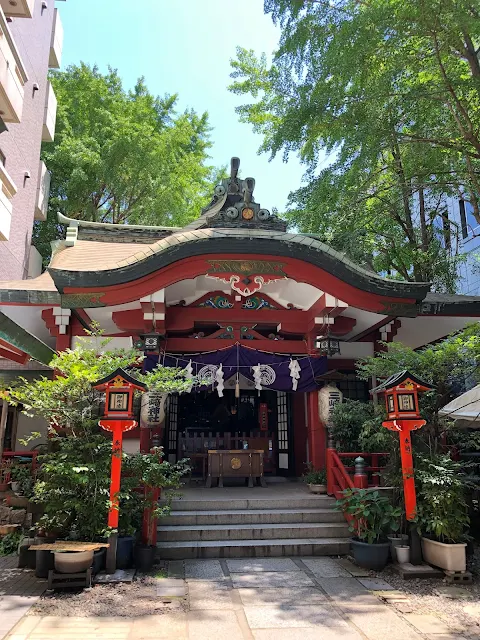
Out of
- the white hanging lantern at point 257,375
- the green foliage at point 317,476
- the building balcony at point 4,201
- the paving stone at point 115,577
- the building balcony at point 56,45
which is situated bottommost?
the paving stone at point 115,577

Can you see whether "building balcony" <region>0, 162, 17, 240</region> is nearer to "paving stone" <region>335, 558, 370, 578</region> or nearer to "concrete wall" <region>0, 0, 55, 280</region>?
"concrete wall" <region>0, 0, 55, 280</region>

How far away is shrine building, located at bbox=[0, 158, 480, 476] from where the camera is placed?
9000 millimetres

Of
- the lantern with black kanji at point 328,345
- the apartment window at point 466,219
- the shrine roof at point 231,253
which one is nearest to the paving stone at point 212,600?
the lantern with black kanji at point 328,345

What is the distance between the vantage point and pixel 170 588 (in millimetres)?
5895

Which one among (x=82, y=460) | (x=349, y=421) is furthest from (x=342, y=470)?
(x=82, y=460)

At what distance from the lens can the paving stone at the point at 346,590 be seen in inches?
221

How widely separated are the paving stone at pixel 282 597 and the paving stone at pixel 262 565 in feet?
2.57

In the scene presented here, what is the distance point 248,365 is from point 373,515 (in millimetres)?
3845

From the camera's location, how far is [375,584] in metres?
6.14

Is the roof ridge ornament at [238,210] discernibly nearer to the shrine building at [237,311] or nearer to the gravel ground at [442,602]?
the shrine building at [237,311]

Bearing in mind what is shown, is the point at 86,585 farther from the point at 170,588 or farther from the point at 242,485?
the point at 242,485

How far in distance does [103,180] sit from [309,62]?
12.6 metres

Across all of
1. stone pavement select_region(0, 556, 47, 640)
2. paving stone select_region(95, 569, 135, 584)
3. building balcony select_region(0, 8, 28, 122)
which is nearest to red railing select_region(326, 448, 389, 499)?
paving stone select_region(95, 569, 135, 584)

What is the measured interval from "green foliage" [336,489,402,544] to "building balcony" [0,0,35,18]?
1301 cm
